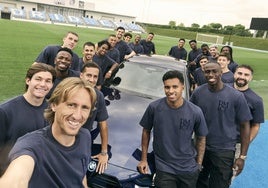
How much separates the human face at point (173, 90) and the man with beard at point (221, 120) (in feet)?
2.48

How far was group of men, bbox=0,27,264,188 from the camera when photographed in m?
1.82

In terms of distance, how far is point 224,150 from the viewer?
12.9 ft

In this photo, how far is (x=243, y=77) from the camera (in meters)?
4.47

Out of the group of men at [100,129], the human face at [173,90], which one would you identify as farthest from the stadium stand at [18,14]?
the human face at [173,90]

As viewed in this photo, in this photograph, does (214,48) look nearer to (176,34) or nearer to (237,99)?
(237,99)

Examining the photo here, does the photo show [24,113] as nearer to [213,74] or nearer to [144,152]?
[144,152]

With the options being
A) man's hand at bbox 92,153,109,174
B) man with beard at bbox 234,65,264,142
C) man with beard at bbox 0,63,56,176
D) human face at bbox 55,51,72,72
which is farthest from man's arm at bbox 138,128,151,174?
man with beard at bbox 234,65,264,142

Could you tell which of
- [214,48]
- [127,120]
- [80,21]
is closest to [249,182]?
[127,120]

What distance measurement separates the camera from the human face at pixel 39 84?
9.32 ft

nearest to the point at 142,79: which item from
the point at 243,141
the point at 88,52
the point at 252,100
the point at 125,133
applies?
the point at 88,52

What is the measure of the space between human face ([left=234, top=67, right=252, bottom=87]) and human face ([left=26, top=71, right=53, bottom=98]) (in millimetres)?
2753

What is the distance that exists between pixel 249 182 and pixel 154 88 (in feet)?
7.47

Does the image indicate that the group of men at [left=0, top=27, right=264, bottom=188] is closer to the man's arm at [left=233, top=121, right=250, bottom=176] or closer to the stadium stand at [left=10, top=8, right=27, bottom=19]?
the man's arm at [left=233, top=121, right=250, bottom=176]

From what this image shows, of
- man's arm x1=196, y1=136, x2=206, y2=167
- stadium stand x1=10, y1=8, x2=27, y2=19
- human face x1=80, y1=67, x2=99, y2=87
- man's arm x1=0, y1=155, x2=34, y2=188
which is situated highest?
human face x1=80, y1=67, x2=99, y2=87
